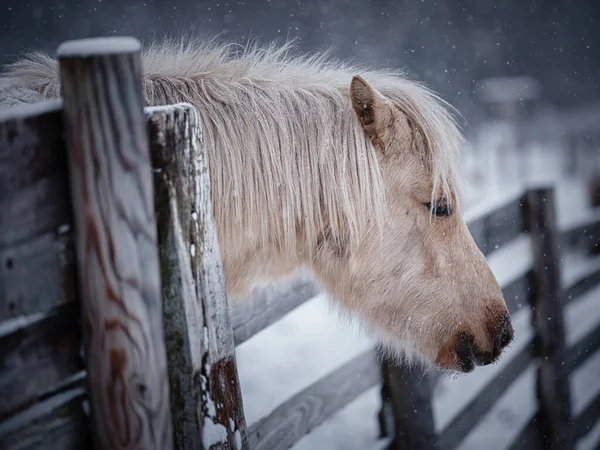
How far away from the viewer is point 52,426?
894 mm

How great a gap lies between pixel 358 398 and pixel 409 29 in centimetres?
1982

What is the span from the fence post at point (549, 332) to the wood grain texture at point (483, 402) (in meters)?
0.19

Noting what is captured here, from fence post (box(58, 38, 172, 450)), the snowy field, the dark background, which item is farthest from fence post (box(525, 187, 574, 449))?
the dark background

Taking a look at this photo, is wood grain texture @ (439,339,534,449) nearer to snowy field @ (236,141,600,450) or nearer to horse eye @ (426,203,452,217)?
snowy field @ (236,141,600,450)

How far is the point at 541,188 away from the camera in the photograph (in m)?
3.49

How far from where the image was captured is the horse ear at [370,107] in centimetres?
172

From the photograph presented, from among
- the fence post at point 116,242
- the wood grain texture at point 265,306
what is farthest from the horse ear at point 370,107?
the fence post at point 116,242

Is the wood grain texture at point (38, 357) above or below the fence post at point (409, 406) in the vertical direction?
above

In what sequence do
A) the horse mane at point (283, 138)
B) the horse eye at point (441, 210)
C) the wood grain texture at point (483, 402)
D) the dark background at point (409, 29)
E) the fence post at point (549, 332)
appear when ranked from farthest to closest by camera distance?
the dark background at point (409, 29)
the fence post at point (549, 332)
the wood grain texture at point (483, 402)
the horse eye at point (441, 210)
the horse mane at point (283, 138)

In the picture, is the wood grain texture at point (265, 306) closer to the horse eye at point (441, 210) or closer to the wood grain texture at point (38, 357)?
the horse eye at point (441, 210)

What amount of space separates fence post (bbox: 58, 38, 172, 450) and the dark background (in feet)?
29.7

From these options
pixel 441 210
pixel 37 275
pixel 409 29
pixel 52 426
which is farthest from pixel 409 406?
pixel 409 29

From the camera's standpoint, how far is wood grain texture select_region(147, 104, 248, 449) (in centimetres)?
102

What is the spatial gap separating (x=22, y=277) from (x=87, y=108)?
29cm
